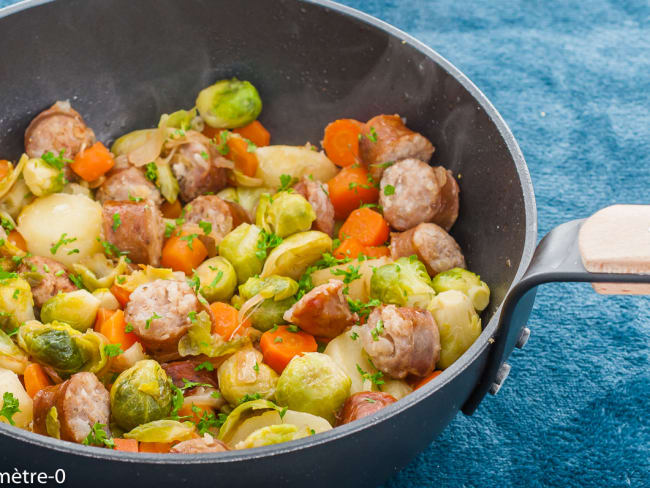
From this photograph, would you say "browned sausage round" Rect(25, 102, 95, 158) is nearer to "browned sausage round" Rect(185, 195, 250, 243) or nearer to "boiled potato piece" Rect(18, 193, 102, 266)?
"boiled potato piece" Rect(18, 193, 102, 266)

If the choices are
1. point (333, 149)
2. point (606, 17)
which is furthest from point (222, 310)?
point (606, 17)

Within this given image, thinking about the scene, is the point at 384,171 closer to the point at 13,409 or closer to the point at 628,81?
the point at 13,409

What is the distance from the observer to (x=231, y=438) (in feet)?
7.66

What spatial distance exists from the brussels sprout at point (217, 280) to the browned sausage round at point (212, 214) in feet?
0.60

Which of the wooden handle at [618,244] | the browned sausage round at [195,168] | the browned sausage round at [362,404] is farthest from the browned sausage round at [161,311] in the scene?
the wooden handle at [618,244]

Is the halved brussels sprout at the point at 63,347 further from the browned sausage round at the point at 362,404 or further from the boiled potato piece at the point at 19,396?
the browned sausage round at the point at 362,404

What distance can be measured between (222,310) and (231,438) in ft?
1.67

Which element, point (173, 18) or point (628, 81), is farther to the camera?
point (628, 81)

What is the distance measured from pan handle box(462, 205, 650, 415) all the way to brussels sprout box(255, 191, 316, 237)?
108 cm

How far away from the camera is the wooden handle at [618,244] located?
1671mm

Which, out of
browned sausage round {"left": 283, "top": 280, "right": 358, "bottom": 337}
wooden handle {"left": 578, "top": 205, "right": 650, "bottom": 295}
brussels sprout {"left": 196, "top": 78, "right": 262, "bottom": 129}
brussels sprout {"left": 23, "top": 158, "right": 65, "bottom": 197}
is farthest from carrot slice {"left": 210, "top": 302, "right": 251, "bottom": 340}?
wooden handle {"left": 578, "top": 205, "right": 650, "bottom": 295}

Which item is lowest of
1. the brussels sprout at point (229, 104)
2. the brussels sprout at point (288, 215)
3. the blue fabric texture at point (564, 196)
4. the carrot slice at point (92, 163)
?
the blue fabric texture at point (564, 196)

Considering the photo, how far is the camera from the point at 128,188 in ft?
10.00

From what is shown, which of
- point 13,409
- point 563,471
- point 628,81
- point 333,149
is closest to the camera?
point 13,409
